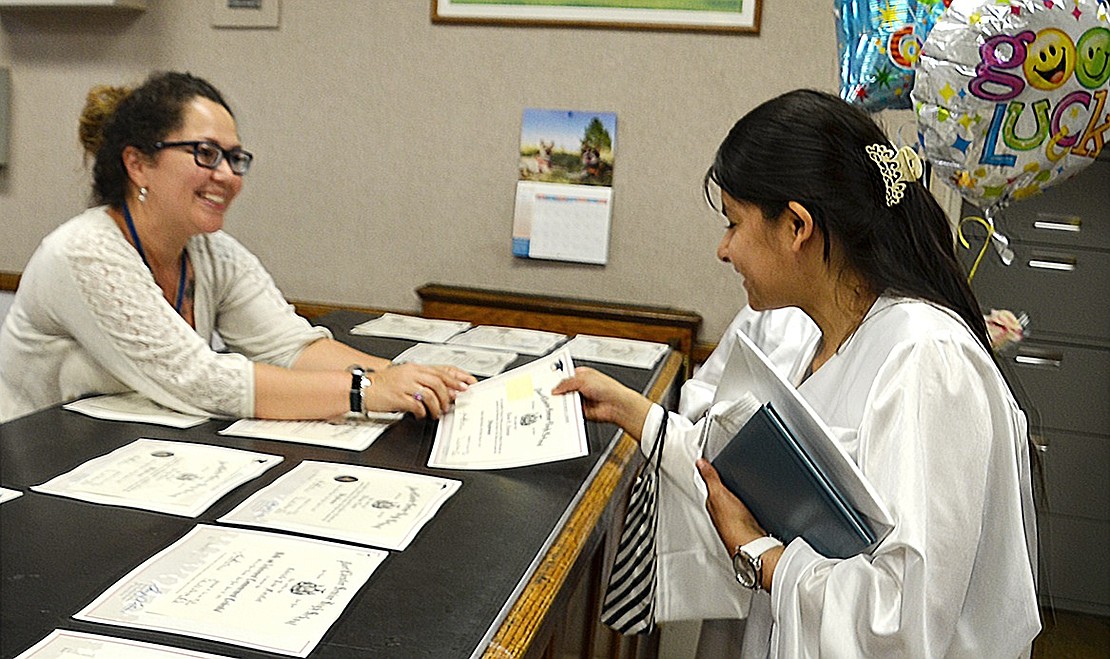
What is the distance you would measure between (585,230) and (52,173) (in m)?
Result: 2.04

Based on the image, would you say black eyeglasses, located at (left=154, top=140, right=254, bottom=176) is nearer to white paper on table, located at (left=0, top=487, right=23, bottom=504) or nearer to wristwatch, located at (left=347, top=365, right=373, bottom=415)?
wristwatch, located at (left=347, top=365, right=373, bottom=415)

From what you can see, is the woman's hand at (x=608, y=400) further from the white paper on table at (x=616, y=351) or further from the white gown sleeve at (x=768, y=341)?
the white paper on table at (x=616, y=351)

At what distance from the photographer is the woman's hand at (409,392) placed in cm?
195

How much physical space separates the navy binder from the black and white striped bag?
1.03ft

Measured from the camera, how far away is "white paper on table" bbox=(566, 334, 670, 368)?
8.73 feet

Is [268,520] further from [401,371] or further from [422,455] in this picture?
[401,371]

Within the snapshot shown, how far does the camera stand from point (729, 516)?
1.48m

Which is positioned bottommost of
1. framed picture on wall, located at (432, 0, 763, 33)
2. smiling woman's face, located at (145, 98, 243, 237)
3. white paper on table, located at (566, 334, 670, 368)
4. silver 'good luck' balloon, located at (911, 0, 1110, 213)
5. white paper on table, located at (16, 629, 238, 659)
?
white paper on table, located at (16, 629, 238, 659)

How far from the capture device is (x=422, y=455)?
5.81 ft

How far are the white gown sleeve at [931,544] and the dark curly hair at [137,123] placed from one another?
1.52 m

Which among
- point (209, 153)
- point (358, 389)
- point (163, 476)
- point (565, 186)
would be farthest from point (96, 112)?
point (565, 186)

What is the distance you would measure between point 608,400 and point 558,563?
1.96 ft

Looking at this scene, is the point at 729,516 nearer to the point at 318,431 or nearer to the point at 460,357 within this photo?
the point at 318,431

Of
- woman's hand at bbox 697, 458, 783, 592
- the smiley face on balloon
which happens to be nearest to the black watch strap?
woman's hand at bbox 697, 458, 783, 592
